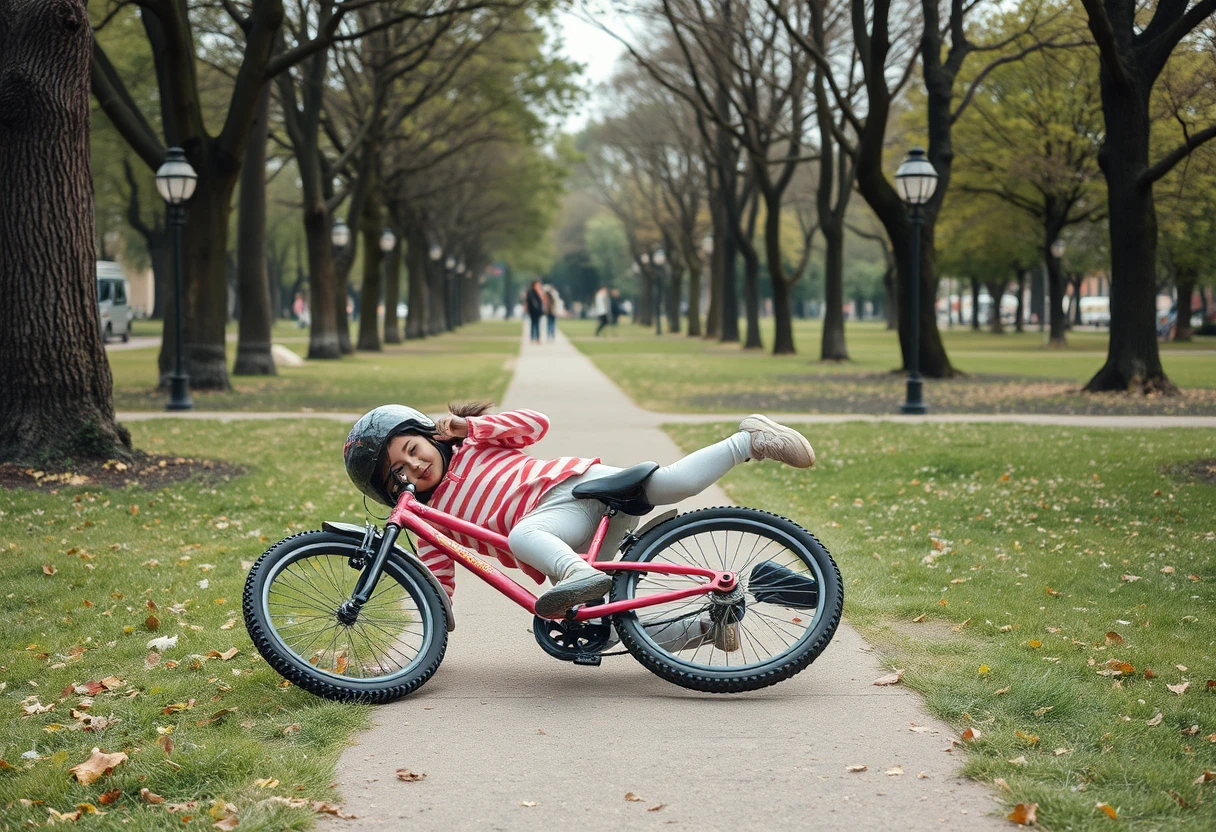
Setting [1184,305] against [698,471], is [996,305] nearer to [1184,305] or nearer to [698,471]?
[1184,305]

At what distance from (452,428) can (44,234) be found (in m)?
6.55

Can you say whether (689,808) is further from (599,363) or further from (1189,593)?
(599,363)

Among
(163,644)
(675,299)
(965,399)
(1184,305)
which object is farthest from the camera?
(675,299)

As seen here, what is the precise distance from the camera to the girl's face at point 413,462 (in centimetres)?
505

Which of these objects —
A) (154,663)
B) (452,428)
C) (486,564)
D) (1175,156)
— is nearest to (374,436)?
(452,428)

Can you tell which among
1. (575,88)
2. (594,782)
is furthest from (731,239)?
(594,782)

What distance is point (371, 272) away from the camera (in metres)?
37.3

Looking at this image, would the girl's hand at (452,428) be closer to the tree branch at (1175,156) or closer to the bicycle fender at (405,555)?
the bicycle fender at (405,555)

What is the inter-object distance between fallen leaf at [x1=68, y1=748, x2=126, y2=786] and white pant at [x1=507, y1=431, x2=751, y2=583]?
60.4 inches

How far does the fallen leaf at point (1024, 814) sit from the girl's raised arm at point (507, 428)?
7.20ft

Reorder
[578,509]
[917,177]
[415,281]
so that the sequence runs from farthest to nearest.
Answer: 1. [415,281]
2. [917,177]
3. [578,509]

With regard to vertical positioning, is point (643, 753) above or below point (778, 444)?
below

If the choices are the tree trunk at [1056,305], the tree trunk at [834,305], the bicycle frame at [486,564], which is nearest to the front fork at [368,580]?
the bicycle frame at [486,564]

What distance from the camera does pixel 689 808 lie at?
373 centimetres
